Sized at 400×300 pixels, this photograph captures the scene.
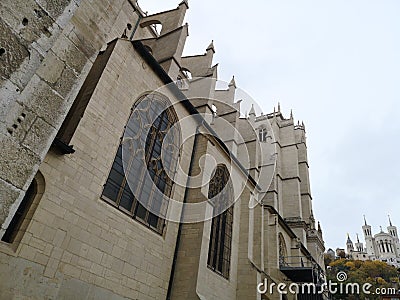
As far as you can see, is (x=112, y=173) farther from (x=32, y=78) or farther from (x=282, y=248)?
(x=282, y=248)

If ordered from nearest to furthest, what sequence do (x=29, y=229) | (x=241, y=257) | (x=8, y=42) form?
(x=8, y=42)
(x=29, y=229)
(x=241, y=257)

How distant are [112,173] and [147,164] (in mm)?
1284

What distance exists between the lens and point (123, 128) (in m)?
7.06

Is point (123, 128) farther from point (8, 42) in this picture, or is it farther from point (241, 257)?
point (241, 257)

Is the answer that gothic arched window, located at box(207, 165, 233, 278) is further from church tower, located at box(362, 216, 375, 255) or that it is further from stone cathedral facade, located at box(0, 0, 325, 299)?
church tower, located at box(362, 216, 375, 255)

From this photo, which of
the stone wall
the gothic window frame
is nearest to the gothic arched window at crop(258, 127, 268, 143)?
the gothic window frame

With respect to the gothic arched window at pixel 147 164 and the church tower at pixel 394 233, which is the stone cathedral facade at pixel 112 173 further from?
the church tower at pixel 394 233

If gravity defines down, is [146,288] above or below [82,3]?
below

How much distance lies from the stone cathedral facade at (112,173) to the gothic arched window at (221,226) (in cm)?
6

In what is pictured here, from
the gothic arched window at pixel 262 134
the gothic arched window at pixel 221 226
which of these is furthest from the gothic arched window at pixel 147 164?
the gothic arched window at pixel 262 134

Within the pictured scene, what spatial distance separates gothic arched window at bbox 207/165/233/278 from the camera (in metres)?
9.57

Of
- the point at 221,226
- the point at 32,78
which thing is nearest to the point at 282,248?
the point at 221,226

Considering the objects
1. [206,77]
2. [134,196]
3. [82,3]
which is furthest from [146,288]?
[206,77]

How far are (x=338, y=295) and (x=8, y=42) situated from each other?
36.0m
